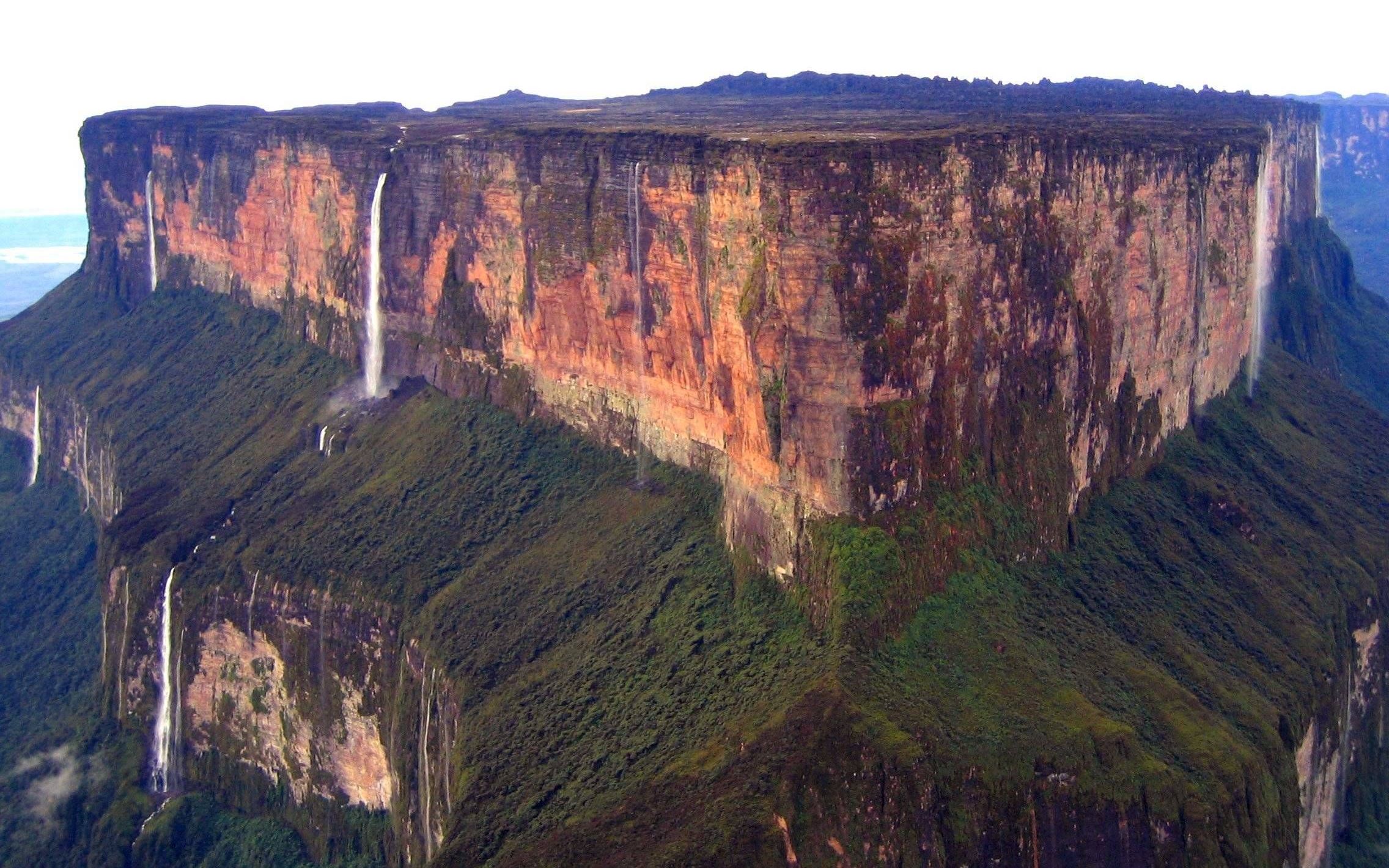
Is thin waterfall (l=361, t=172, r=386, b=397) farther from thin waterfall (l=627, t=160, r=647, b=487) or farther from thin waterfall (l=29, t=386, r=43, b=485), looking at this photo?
thin waterfall (l=29, t=386, r=43, b=485)

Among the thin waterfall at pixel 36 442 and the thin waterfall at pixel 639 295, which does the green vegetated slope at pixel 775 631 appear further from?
the thin waterfall at pixel 36 442

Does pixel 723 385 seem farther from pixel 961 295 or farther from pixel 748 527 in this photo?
pixel 961 295

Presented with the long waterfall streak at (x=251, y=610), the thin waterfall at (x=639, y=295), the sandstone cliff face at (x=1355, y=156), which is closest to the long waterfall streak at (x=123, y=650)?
the long waterfall streak at (x=251, y=610)

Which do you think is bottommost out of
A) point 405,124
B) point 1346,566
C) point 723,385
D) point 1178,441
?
point 1346,566

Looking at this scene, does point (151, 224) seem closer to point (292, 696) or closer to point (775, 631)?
point (292, 696)

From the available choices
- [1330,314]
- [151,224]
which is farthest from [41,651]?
[1330,314]

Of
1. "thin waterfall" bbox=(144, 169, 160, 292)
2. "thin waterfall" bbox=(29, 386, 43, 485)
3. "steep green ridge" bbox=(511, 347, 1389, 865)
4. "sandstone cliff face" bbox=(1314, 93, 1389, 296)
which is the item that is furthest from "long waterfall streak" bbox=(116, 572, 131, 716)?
"sandstone cliff face" bbox=(1314, 93, 1389, 296)

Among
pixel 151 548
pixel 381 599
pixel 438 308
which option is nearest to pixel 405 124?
pixel 438 308
